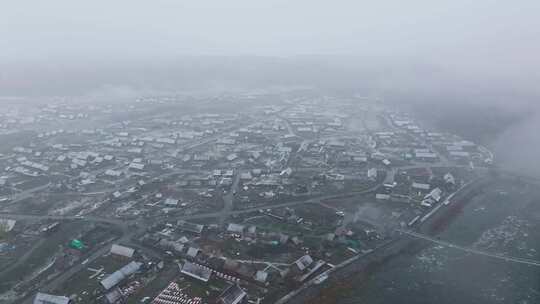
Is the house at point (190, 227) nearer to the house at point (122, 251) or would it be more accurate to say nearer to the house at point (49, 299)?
the house at point (122, 251)

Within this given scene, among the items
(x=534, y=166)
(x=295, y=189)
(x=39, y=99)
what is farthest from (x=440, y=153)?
(x=39, y=99)

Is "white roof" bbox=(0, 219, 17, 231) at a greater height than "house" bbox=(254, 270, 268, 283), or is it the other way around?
"house" bbox=(254, 270, 268, 283)

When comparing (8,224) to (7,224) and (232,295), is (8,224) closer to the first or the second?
(7,224)

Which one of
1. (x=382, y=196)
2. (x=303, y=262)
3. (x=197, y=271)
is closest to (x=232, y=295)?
(x=197, y=271)

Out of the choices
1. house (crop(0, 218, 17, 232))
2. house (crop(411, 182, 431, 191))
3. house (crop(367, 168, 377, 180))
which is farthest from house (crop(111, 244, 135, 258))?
house (crop(411, 182, 431, 191))

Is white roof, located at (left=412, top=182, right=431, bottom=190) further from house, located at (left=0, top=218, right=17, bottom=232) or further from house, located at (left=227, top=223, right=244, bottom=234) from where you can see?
house, located at (left=0, top=218, right=17, bottom=232)

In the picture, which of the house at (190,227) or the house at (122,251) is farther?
the house at (190,227)

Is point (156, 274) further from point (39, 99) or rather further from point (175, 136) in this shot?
point (39, 99)

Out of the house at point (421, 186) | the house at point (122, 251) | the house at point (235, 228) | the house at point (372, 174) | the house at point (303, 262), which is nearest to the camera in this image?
the house at point (303, 262)

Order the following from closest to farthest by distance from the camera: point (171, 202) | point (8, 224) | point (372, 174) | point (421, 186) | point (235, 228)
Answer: point (235, 228), point (8, 224), point (171, 202), point (421, 186), point (372, 174)

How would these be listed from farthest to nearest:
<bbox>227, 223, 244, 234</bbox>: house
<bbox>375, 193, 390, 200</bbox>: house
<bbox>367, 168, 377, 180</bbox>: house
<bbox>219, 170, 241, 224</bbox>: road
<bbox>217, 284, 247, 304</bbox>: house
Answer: <bbox>367, 168, 377, 180</bbox>: house → <bbox>375, 193, 390, 200</bbox>: house → <bbox>219, 170, 241, 224</bbox>: road → <bbox>227, 223, 244, 234</bbox>: house → <bbox>217, 284, 247, 304</bbox>: house

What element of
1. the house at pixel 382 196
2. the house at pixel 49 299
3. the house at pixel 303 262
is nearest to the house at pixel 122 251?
the house at pixel 49 299
